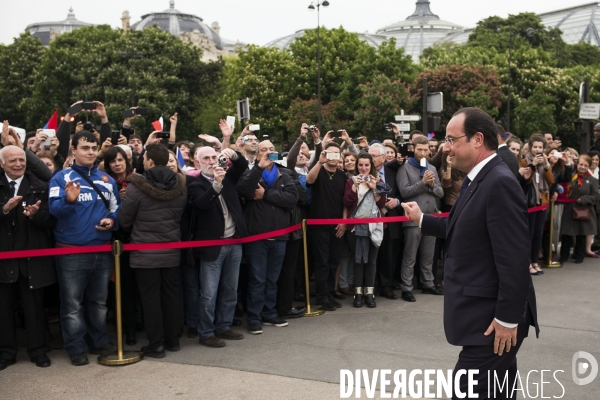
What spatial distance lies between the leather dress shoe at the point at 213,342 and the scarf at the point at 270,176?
5.98 ft

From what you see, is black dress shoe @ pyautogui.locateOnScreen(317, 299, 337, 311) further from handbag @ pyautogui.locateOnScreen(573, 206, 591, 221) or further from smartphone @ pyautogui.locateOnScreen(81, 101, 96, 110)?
handbag @ pyautogui.locateOnScreen(573, 206, 591, 221)

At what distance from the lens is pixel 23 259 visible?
650 centimetres

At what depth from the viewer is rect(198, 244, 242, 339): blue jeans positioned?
7074mm

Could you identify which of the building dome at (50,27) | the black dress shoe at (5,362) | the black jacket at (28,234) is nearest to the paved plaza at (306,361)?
the black dress shoe at (5,362)

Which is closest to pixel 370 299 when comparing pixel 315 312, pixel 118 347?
pixel 315 312

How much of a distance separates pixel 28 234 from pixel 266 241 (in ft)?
8.25

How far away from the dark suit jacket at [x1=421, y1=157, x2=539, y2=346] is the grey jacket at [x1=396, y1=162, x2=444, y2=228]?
5026 mm

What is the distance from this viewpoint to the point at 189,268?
7.27m

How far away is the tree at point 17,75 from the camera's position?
59.2 metres

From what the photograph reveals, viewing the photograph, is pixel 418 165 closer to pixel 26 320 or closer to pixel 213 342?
pixel 213 342

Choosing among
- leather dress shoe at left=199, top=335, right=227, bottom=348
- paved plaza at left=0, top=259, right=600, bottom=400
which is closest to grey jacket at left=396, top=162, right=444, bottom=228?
paved plaza at left=0, top=259, right=600, bottom=400

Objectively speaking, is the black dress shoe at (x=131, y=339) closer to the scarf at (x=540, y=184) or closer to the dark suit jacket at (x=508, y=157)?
the dark suit jacket at (x=508, y=157)

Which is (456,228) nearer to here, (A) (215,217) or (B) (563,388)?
(B) (563,388)

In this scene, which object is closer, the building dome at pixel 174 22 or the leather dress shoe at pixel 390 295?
the leather dress shoe at pixel 390 295
